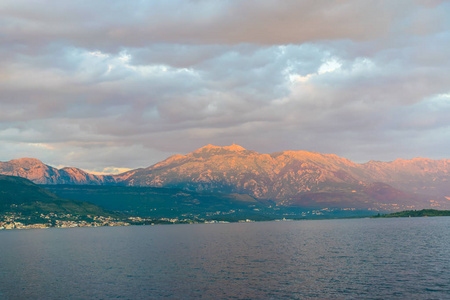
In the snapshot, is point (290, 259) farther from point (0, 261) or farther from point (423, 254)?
point (0, 261)

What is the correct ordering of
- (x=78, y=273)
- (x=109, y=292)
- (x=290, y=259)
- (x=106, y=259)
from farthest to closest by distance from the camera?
(x=106, y=259) < (x=290, y=259) < (x=78, y=273) < (x=109, y=292)

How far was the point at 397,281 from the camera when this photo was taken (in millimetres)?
102438

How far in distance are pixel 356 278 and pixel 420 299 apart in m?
27.4

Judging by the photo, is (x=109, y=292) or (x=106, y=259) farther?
(x=106, y=259)

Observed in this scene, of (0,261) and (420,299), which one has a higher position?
(420,299)

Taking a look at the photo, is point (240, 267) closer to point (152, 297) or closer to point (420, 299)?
point (152, 297)

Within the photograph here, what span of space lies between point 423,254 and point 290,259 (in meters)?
54.4

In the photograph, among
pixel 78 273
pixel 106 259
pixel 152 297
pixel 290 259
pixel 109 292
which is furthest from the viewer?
pixel 106 259

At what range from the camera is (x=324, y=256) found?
6363 inches

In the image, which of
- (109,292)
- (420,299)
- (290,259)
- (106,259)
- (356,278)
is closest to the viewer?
(420,299)

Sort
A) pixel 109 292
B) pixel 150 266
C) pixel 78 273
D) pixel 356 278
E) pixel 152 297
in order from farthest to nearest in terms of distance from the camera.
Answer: pixel 150 266, pixel 78 273, pixel 356 278, pixel 109 292, pixel 152 297

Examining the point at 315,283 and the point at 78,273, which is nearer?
the point at 315,283

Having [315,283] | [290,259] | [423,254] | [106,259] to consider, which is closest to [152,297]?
[315,283]

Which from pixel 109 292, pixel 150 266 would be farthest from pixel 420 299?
pixel 150 266
